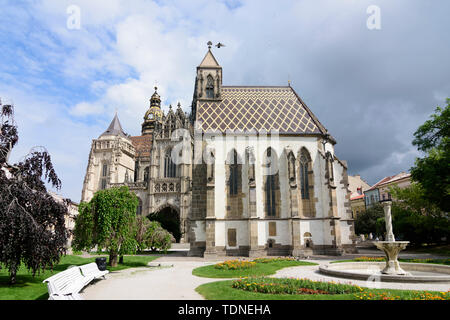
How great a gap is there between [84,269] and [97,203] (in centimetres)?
501

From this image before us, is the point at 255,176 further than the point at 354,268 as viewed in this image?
Yes

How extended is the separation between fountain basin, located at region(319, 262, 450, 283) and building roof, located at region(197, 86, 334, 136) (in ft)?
47.7

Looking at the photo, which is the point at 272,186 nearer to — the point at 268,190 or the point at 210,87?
the point at 268,190

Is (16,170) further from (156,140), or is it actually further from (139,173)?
(139,173)

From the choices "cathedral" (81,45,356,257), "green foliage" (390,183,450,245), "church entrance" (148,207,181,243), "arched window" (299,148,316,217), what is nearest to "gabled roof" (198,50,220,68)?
"cathedral" (81,45,356,257)

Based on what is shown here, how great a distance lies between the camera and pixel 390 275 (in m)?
10.3

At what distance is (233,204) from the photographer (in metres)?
24.5

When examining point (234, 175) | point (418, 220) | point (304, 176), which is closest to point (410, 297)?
point (234, 175)

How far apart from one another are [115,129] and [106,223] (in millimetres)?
62638

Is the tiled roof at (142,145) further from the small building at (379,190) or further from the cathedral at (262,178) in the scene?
the small building at (379,190)

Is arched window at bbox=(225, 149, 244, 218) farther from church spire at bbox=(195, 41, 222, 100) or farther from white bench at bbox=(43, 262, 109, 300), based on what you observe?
white bench at bbox=(43, 262, 109, 300)

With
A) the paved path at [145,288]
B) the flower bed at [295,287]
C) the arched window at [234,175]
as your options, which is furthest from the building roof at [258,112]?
the flower bed at [295,287]

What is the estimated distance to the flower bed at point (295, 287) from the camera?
27.1ft
